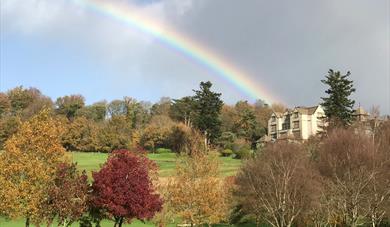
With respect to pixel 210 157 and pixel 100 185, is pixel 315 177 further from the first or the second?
pixel 100 185

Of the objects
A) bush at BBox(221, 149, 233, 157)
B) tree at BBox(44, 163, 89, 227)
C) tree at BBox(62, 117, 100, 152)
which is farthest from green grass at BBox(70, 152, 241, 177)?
tree at BBox(44, 163, 89, 227)

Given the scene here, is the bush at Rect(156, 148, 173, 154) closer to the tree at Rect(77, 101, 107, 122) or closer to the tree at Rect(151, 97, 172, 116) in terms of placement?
the tree at Rect(77, 101, 107, 122)

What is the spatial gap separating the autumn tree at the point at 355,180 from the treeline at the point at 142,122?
2056 inches

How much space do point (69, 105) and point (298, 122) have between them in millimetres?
Answer: 64346

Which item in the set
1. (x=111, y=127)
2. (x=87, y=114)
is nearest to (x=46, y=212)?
(x=111, y=127)

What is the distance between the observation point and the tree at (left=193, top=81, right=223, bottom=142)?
10812 cm

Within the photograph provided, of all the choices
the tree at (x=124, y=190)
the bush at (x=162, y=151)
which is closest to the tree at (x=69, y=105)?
the bush at (x=162, y=151)

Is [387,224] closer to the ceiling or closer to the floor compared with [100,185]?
closer to the floor

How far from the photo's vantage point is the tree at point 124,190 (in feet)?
103

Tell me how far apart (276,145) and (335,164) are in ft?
27.4

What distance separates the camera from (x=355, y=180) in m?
38.7

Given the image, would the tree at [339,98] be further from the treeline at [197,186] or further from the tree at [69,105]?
the tree at [69,105]

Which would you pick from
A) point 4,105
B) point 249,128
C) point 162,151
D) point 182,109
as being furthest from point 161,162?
point 4,105

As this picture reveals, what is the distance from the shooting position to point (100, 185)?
31859 mm
